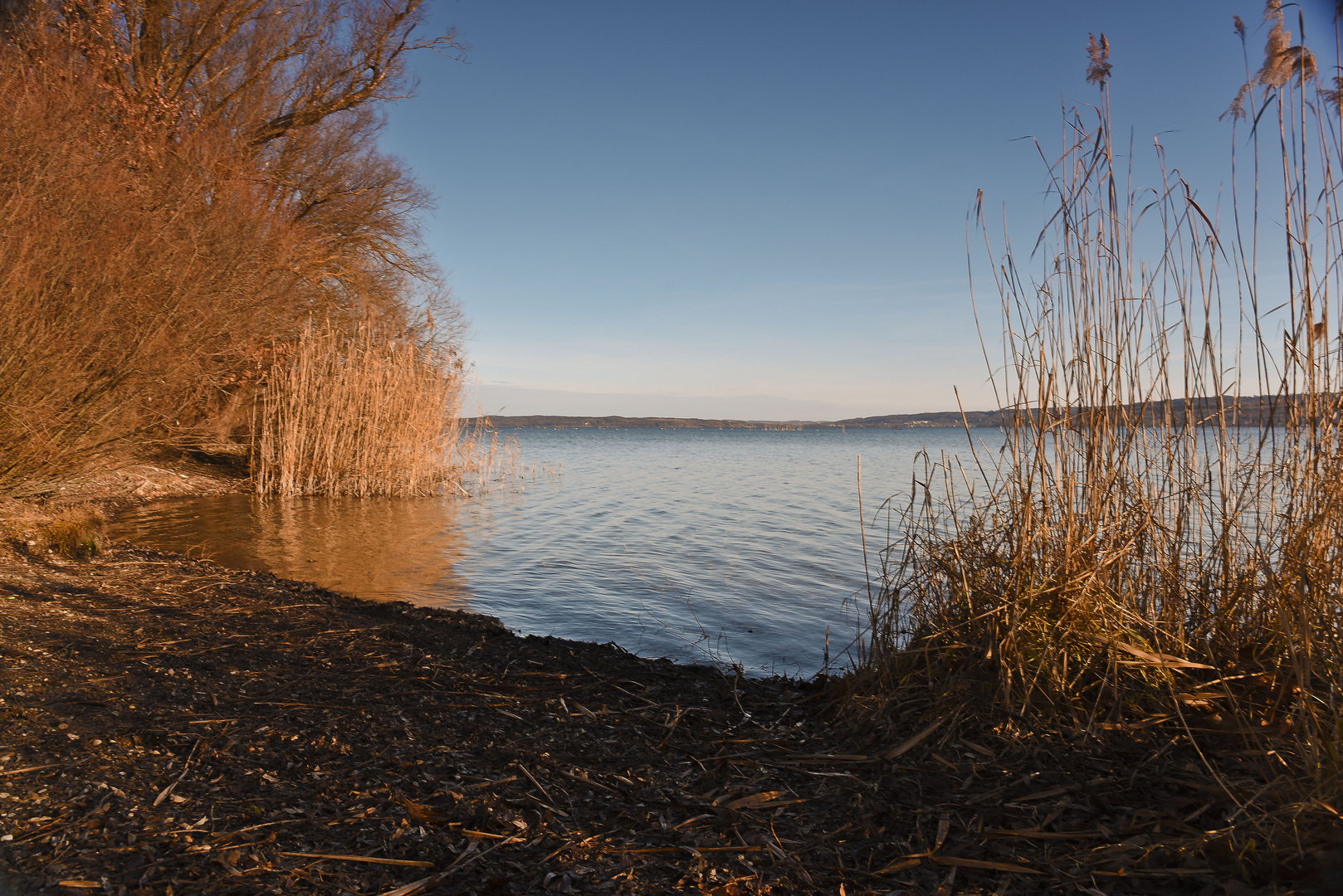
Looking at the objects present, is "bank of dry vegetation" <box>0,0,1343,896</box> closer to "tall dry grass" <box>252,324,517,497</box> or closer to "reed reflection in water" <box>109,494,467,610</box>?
"reed reflection in water" <box>109,494,467,610</box>

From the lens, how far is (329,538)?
27.6 ft

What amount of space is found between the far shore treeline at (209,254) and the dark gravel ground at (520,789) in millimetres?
3401

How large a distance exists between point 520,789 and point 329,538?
7.13m

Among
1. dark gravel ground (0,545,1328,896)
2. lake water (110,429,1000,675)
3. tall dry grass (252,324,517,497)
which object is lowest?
lake water (110,429,1000,675)

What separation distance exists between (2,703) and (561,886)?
2.12 metres

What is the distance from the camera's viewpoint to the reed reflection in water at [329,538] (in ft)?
21.2

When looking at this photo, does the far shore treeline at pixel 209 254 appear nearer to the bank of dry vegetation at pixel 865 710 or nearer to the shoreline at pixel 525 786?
the bank of dry vegetation at pixel 865 710

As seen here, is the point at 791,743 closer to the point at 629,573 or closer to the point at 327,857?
the point at 327,857

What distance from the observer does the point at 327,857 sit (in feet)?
5.81

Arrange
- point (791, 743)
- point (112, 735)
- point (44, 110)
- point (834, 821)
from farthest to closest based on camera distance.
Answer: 1. point (44, 110)
2. point (791, 743)
3. point (112, 735)
4. point (834, 821)

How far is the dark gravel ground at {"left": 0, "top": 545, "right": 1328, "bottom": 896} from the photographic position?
1.75 meters

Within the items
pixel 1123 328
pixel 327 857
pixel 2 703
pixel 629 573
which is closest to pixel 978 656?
pixel 1123 328

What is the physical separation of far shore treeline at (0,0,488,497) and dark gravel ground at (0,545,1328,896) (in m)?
3.40

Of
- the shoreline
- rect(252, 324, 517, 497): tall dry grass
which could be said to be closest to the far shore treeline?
rect(252, 324, 517, 497): tall dry grass
